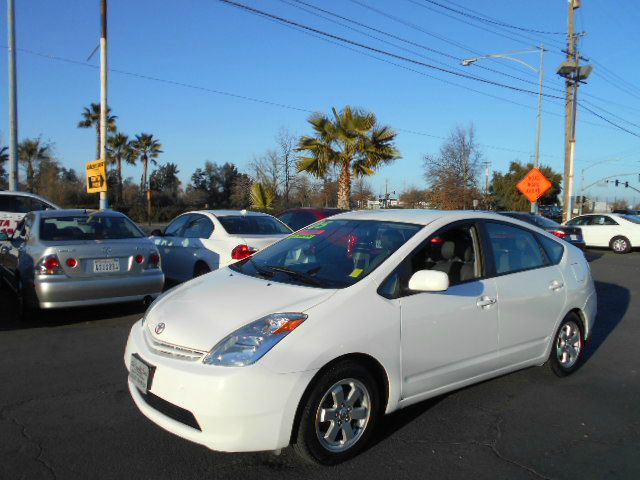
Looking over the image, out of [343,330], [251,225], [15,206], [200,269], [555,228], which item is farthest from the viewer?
[555,228]

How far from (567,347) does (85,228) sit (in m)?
5.97

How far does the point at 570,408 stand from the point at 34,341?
5.46 m

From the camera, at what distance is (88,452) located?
11.4 ft

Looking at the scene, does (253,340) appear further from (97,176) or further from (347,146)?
(347,146)

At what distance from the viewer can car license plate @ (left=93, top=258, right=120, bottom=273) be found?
6.86 metres

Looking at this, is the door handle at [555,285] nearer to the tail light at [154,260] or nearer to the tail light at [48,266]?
the tail light at [154,260]

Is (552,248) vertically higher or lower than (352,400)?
higher

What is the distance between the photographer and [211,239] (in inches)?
359

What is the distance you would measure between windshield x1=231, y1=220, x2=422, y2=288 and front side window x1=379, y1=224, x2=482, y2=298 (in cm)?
16

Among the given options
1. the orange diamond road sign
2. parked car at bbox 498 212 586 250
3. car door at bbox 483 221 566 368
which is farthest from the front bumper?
the orange diamond road sign

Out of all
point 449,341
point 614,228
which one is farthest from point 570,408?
point 614,228

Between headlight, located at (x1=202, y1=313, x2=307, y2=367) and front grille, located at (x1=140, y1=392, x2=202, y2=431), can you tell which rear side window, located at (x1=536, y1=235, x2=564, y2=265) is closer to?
headlight, located at (x1=202, y1=313, x2=307, y2=367)

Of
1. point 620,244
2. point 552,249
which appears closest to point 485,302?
point 552,249

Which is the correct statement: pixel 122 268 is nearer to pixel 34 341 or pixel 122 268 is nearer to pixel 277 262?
pixel 34 341
